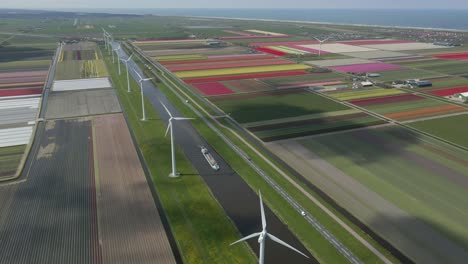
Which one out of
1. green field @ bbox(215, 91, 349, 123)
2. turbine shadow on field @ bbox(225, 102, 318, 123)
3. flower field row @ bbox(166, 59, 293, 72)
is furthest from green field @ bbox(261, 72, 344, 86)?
turbine shadow on field @ bbox(225, 102, 318, 123)

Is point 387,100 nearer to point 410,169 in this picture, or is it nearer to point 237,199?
point 410,169

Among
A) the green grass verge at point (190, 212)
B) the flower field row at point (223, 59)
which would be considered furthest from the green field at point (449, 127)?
the flower field row at point (223, 59)

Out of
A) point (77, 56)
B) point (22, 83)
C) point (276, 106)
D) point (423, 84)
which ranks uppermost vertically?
point (77, 56)

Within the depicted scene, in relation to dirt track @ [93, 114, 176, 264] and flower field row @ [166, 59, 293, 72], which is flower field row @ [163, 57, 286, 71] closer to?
flower field row @ [166, 59, 293, 72]

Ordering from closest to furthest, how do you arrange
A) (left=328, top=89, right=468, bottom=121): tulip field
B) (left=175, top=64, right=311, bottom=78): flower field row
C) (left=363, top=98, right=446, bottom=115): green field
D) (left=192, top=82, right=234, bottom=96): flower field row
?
(left=328, top=89, right=468, bottom=121): tulip field
(left=363, top=98, right=446, bottom=115): green field
(left=192, top=82, right=234, bottom=96): flower field row
(left=175, top=64, right=311, bottom=78): flower field row

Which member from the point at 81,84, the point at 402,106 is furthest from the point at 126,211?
the point at 81,84

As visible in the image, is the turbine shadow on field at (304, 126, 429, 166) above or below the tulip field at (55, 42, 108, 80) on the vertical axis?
below

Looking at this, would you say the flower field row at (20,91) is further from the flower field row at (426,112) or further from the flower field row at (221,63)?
the flower field row at (426,112)
